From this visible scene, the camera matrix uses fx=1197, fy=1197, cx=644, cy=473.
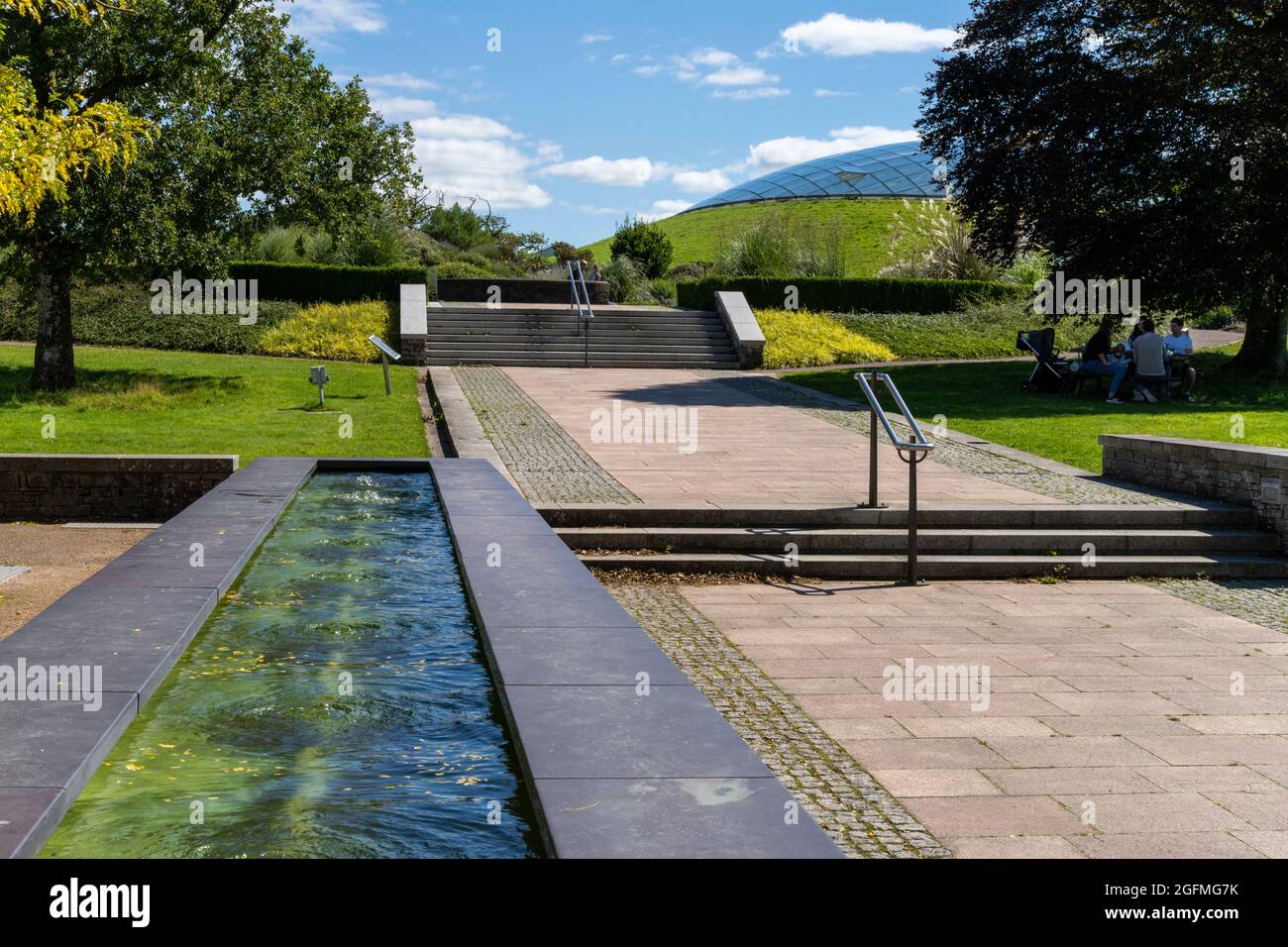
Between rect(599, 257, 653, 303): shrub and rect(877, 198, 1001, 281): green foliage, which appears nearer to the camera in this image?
rect(877, 198, 1001, 281): green foliage

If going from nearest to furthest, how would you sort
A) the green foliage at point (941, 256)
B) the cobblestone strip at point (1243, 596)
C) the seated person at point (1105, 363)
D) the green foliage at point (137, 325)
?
the cobblestone strip at point (1243, 596) < the seated person at point (1105, 363) < the green foliage at point (137, 325) < the green foliage at point (941, 256)

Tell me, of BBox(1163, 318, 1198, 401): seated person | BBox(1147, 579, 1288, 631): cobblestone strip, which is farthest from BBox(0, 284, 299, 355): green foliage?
BBox(1147, 579, 1288, 631): cobblestone strip

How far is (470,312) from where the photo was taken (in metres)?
28.7

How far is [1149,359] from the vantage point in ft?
61.9

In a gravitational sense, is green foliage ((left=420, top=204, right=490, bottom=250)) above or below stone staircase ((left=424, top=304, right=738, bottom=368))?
above

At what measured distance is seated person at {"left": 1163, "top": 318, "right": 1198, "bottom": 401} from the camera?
19.5m

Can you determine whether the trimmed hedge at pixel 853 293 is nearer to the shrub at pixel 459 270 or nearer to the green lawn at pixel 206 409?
the shrub at pixel 459 270

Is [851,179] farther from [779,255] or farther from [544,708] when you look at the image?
[544,708]

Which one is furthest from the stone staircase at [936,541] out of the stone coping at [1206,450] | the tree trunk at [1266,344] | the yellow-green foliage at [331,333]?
the yellow-green foliage at [331,333]

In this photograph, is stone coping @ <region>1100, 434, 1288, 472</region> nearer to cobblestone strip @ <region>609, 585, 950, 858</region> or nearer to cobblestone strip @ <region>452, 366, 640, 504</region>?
cobblestone strip @ <region>452, 366, 640, 504</region>

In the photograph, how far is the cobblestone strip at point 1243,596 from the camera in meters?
8.45

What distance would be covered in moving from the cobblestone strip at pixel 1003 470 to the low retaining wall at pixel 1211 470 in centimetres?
46

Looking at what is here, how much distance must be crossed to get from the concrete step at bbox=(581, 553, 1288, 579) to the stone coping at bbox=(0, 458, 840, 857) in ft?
6.75

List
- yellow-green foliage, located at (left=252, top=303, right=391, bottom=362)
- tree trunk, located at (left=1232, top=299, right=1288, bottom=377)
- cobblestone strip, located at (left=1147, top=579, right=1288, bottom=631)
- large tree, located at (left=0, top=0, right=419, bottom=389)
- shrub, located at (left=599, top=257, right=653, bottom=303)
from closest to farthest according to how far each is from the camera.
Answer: cobblestone strip, located at (left=1147, top=579, right=1288, bottom=631), large tree, located at (left=0, top=0, right=419, bottom=389), tree trunk, located at (left=1232, top=299, right=1288, bottom=377), yellow-green foliage, located at (left=252, top=303, right=391, bottom=362), shrub, located at (left=599, top=257, right=653, bottom=303)
